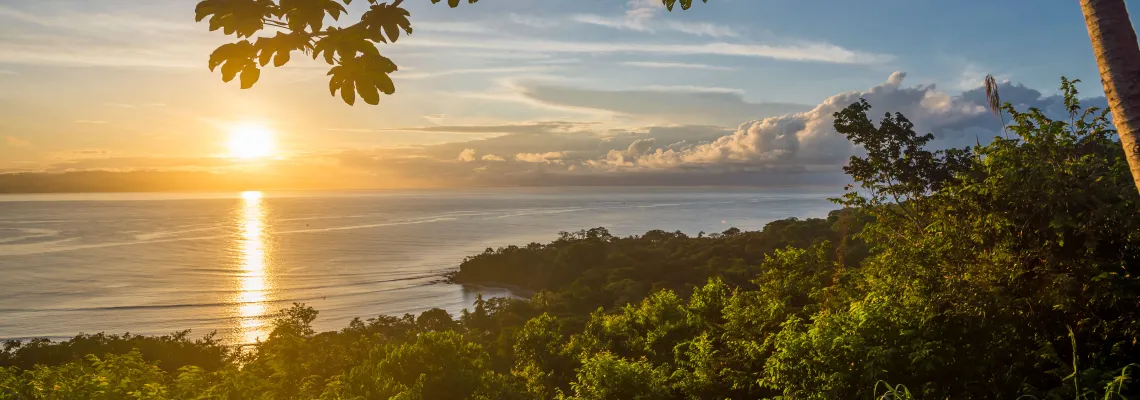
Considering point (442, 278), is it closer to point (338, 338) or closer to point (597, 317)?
point (338, 338)

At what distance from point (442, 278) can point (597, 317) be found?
218ft

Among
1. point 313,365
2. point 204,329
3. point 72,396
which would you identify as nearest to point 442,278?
point 204,329

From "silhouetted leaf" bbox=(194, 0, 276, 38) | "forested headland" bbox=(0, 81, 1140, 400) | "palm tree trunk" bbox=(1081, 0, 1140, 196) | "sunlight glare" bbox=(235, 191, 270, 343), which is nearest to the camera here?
"silhouetted leaf" bbox=(194, 0, 276, 38)

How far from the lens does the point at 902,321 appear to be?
9.63 metres

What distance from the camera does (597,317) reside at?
2419 cm

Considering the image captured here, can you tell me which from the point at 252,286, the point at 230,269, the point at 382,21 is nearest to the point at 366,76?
the point at 382,21

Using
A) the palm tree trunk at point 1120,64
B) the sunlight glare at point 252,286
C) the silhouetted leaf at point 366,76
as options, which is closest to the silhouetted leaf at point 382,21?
the silhouetted leaf at point 366,76

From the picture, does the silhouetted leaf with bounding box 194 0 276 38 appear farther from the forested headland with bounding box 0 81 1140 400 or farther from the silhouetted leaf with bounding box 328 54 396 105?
the forested headland with bounding box 0 81 1140 400

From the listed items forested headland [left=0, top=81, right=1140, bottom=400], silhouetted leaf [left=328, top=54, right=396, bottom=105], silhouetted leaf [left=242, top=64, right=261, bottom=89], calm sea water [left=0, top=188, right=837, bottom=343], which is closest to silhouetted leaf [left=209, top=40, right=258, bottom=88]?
silhouetted leaf [left=242, top=64, right=261, bottom=89]

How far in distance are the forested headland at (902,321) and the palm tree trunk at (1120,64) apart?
1.90 meters

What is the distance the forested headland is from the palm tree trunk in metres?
1.90

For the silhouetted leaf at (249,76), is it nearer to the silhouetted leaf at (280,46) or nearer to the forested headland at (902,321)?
the silhouetted leaf at (280,46)

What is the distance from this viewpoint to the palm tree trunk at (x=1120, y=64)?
3117 millimetres

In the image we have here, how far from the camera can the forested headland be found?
8.46m
